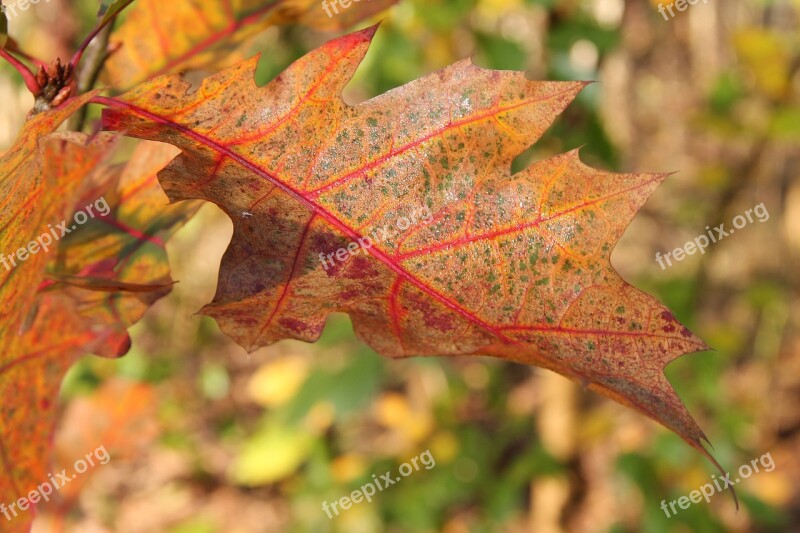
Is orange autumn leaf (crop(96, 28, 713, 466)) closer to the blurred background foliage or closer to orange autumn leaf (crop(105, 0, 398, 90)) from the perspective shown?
orange autumn leaf (crop(105, 0, 398, 90))

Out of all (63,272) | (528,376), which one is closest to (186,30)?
(63,272)

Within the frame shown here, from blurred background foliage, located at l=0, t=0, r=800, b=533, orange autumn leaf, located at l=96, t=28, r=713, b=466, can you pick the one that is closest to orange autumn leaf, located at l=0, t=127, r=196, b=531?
orange autumn leaf, located at l=96, t=28, r=713, b=466

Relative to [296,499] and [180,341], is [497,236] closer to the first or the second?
[296,499]

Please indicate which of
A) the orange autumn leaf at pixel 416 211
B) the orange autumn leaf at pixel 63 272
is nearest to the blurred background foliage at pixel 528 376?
the orange autumn leaf at pixel 63 272

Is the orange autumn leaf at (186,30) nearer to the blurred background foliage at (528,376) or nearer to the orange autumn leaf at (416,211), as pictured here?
the orange autumn leaf at (416,211)

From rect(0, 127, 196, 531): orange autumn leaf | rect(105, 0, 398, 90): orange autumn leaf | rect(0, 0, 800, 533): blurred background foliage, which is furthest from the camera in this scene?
rect(0, 0, 800, 533): blurred background foliage

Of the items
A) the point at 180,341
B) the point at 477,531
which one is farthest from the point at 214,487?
the point at 477,531

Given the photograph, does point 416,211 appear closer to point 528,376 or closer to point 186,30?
point 186,30
